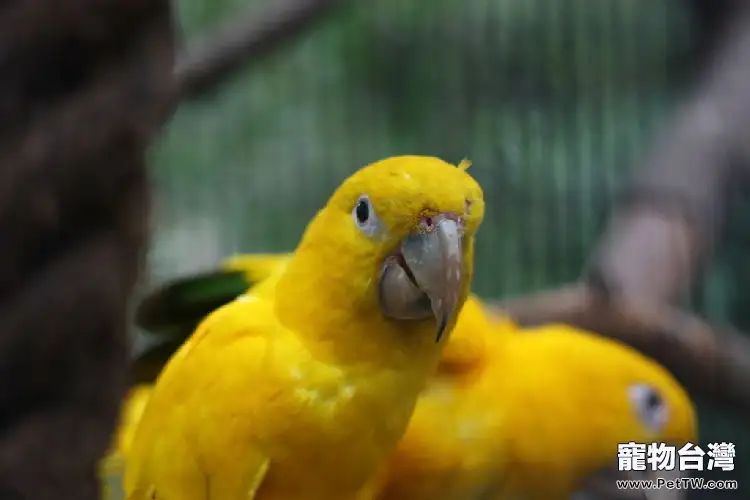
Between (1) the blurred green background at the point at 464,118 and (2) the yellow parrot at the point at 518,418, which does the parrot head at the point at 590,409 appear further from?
(1) the blurred green background at the point at 464,118

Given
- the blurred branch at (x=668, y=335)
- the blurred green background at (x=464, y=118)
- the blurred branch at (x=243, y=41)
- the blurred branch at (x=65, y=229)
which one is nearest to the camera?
the blurred branch at (x=65, y=229)

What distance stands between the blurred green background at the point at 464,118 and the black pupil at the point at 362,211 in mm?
320

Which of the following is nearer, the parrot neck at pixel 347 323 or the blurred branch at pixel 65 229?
the blurred branch at pixel 65 229

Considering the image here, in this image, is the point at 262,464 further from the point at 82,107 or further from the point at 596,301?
the point at 596,301

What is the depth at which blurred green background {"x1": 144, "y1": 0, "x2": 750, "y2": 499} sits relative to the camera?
835 millimetres

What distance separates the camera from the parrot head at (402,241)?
0.42 m

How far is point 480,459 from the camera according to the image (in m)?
0.66

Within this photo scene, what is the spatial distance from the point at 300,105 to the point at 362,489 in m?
0.58

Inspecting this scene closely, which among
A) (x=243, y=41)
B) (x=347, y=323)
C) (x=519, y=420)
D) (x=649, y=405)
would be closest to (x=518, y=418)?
(x=519, y=420)

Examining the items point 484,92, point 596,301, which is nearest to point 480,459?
point 596,301

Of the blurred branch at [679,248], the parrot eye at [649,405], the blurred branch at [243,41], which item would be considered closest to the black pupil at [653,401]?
the parrot eye at [649,405]

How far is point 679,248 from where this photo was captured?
0.99 metres

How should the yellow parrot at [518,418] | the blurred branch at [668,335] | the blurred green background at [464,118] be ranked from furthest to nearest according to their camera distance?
the blurred branch at [668,335] < the blurred green background at [464,118] < the yellow parrot at [518,418]

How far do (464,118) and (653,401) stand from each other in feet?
1.25
